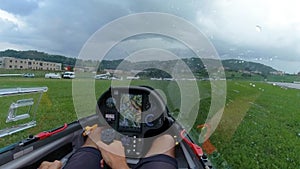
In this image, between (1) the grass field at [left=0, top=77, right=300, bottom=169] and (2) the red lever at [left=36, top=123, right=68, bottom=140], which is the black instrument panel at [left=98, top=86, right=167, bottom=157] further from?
(2) the red lever at [left=36, top=123, right=68, bottom=140]

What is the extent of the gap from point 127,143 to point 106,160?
0.83m

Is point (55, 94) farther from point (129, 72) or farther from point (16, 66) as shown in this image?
point (129, 72)

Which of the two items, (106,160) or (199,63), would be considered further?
(199,63)

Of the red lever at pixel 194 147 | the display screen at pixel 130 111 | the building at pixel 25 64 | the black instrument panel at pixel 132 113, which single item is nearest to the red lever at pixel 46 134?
the black instrument panel at pixel 132 113

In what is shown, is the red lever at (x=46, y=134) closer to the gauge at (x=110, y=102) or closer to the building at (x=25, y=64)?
the gauge at (x=110, y=102)

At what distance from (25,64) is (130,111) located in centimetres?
249

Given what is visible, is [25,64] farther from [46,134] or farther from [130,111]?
[130,111]

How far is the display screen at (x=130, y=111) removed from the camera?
232 centimetres

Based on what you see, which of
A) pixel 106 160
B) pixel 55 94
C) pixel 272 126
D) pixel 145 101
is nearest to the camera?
pixel 106 160

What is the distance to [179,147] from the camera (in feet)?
8.02

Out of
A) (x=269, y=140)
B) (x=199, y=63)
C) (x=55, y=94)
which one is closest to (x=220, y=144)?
(x=269, y=140)

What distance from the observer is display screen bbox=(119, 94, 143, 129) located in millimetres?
2318

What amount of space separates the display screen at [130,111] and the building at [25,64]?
1841 millimetres

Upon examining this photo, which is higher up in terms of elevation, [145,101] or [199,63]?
[199,63]
